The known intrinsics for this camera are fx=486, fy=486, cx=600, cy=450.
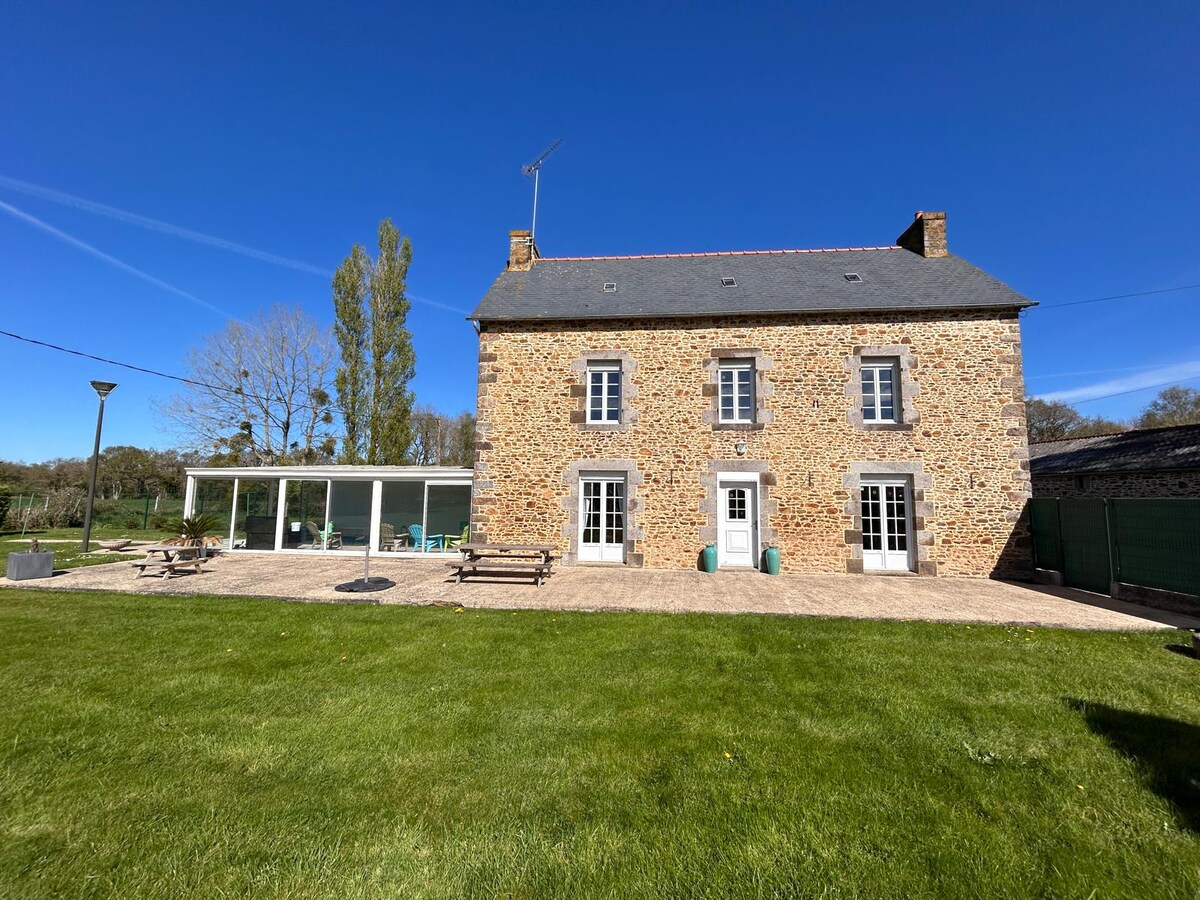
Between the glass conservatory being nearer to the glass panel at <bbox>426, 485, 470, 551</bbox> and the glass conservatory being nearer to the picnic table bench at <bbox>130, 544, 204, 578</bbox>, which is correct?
the glass panel at <bbox>426, 485, 470, 551</bbox>

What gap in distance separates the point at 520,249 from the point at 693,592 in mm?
10577

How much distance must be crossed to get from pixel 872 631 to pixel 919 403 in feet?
22.4

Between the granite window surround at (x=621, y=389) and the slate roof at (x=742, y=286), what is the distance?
0.95 meters

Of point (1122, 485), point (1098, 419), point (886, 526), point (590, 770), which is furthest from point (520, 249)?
point (1098, 419)

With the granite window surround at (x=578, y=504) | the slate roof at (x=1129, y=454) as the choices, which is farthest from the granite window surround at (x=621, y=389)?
the slate roof at (x=1129, y=454)

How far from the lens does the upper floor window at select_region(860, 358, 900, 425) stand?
10.9 meters

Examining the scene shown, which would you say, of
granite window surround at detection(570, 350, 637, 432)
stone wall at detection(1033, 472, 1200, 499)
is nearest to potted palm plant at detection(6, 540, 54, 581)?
granite window surround at detection(570, 350, 637, 432)

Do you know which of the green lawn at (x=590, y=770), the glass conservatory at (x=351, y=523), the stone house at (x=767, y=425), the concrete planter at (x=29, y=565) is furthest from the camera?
the glass conservatory at (x=351, y=523)

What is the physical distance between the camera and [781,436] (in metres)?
10.8

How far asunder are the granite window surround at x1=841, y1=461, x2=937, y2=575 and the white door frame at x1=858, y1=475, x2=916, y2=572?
8 centimetres

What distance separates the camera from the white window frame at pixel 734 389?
1113 cm

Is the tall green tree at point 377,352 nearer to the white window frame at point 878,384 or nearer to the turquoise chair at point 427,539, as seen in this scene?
the turquoise chair at point 427,539

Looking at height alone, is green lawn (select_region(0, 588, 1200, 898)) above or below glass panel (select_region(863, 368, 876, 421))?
below

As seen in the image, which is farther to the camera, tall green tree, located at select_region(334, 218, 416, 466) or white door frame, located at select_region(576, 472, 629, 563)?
tall green tree, located at select_region(334, 218, 416, 466)
